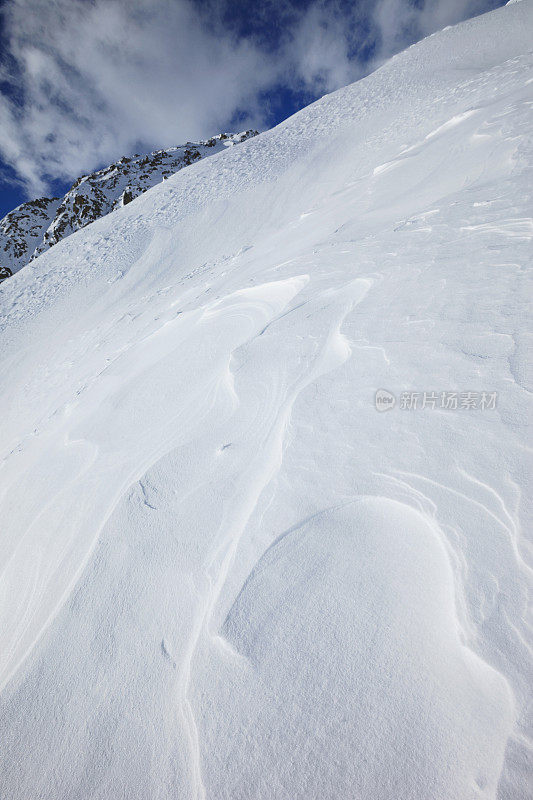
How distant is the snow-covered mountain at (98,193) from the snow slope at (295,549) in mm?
74954

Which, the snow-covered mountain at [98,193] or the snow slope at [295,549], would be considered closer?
the snow slope at [295,549]

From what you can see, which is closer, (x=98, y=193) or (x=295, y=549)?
(x=295, y=549)

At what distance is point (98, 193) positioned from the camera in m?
70.4

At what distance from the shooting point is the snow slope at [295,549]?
2.85 ft

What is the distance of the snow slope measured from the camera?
0.87 m

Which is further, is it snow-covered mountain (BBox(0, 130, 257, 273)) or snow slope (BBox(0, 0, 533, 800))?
snow-covered mountain (BBox(0, 130, 257, 273))

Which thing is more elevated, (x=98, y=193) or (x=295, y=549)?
(x=98, y=193)

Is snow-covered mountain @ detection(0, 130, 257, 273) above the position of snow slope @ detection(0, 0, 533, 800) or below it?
above

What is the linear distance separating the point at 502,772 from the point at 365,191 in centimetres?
647

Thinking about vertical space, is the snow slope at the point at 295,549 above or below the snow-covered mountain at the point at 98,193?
below

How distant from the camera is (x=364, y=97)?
9.20 metres

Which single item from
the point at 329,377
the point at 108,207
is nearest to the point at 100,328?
the point at 329,377

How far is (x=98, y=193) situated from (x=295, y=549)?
299 ft

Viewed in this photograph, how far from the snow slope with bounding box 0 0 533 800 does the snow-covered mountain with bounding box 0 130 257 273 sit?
75.0m
